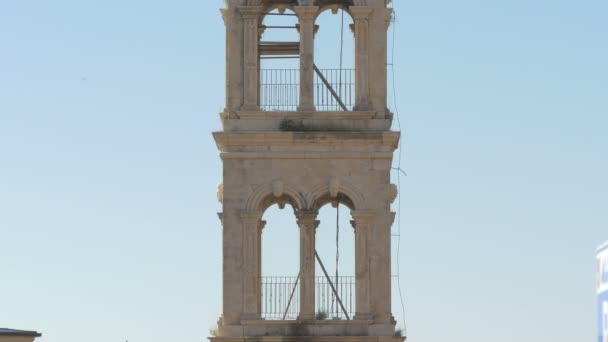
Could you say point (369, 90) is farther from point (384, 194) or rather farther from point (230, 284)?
point (230, 284)

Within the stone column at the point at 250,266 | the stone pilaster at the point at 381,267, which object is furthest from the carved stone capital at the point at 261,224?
the stone pilaster at the point at 381,267

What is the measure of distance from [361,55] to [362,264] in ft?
14.8

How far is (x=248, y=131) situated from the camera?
127 feet

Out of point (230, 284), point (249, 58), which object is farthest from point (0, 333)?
point (249, 58)

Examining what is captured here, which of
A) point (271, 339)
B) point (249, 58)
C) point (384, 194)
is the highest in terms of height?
point (249, 58)

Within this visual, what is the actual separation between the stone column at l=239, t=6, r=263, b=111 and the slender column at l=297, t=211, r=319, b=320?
2.67 m

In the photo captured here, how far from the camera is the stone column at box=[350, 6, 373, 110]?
127ft

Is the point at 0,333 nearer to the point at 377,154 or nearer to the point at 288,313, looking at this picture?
the point at 288,313

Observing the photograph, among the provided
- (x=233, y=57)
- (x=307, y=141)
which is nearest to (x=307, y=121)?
(x=307, y=141)

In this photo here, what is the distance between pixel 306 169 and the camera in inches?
→ 1516

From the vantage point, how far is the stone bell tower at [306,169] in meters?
38.0

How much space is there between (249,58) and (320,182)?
309cm

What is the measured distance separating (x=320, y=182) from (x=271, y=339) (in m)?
3.50

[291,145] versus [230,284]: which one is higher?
[291,145]
